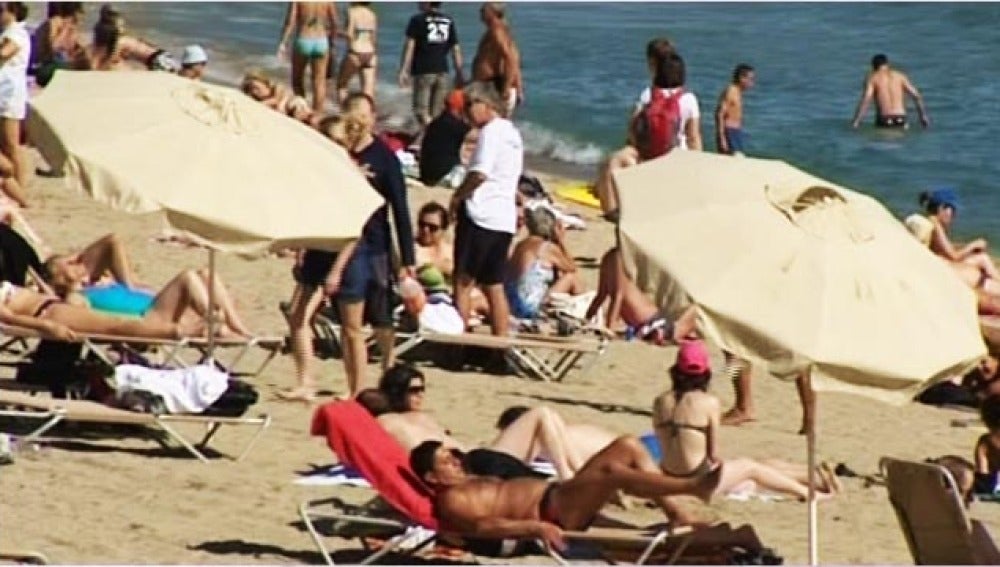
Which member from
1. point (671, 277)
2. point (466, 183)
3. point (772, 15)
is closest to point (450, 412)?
point (466, 183)

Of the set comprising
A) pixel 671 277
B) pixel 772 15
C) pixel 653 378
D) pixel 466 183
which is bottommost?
pixel 772 15

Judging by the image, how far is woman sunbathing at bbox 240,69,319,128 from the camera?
1473 centimetres

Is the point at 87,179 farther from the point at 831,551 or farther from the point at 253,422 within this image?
the point at 831,551

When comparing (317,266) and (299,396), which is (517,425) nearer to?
(317,266)

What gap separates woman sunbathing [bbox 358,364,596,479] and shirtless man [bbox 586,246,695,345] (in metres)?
3.78

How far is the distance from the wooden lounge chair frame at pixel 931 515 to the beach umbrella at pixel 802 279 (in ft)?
1.15

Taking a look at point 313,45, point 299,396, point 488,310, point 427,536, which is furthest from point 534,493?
point 313,45

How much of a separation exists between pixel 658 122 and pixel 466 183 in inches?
121

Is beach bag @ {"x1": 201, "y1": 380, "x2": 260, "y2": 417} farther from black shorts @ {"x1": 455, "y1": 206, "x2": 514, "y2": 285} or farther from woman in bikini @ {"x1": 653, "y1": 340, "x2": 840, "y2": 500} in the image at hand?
black shorts @ {"x1": 455, "y1": 206, "x2": 514, "y2": 285}

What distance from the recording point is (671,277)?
9.26 metres

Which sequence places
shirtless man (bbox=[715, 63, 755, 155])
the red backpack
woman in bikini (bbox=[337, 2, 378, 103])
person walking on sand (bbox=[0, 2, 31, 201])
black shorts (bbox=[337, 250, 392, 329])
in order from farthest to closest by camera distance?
woman in bikini (bbox=[337, 2, 378, 103]) → shirtless man (bbox=[715, 63, 755, 155]) → the red backpack → person walking on sand (bbox=[0, 2, 31, 201]) → black shorts (bbox=[337, 250, 392, 329])

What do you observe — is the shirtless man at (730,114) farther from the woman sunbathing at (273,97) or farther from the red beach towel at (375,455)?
the red beach towel at (375,455)

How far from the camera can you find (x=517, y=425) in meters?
10.8

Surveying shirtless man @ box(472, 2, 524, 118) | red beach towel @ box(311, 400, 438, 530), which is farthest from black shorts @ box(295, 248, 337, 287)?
shirtless man @ box(472, 2, 524, 118)
